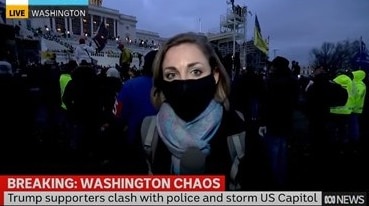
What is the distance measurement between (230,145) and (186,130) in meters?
0.14

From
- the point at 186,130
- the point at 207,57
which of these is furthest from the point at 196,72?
the point at 186,130

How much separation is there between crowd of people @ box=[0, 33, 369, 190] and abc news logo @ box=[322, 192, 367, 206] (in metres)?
0.28

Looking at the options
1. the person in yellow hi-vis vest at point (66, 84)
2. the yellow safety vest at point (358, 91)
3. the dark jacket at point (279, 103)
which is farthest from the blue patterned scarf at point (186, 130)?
the yellow safety vest at point (358, 91)

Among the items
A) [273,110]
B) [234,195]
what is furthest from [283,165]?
[234,195]

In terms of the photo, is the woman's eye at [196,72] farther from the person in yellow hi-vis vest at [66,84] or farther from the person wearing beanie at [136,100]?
the person in yellow hi-vis vest at [66,84]

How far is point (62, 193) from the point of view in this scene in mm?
1374

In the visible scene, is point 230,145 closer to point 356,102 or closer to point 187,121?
point 187,121

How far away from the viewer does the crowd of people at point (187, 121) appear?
110 cm

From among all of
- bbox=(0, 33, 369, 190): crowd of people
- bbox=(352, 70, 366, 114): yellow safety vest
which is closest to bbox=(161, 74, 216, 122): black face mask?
bbox=(0, 33, 369, 190): crowd of people

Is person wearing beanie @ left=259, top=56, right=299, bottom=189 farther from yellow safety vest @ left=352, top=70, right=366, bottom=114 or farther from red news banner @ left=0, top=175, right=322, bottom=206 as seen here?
red news banner @ left=0, top=175, right=322, bottom=206

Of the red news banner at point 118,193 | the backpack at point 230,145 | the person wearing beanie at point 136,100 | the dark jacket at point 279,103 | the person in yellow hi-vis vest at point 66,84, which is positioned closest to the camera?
the backpack at point 230,145

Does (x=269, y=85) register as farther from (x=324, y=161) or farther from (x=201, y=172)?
(x=201, y=172)

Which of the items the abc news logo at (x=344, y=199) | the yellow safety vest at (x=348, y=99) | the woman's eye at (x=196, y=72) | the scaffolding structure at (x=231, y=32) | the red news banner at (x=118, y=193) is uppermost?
the scaffolding structure at (x=231, y=32)

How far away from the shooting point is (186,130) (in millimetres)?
1086
